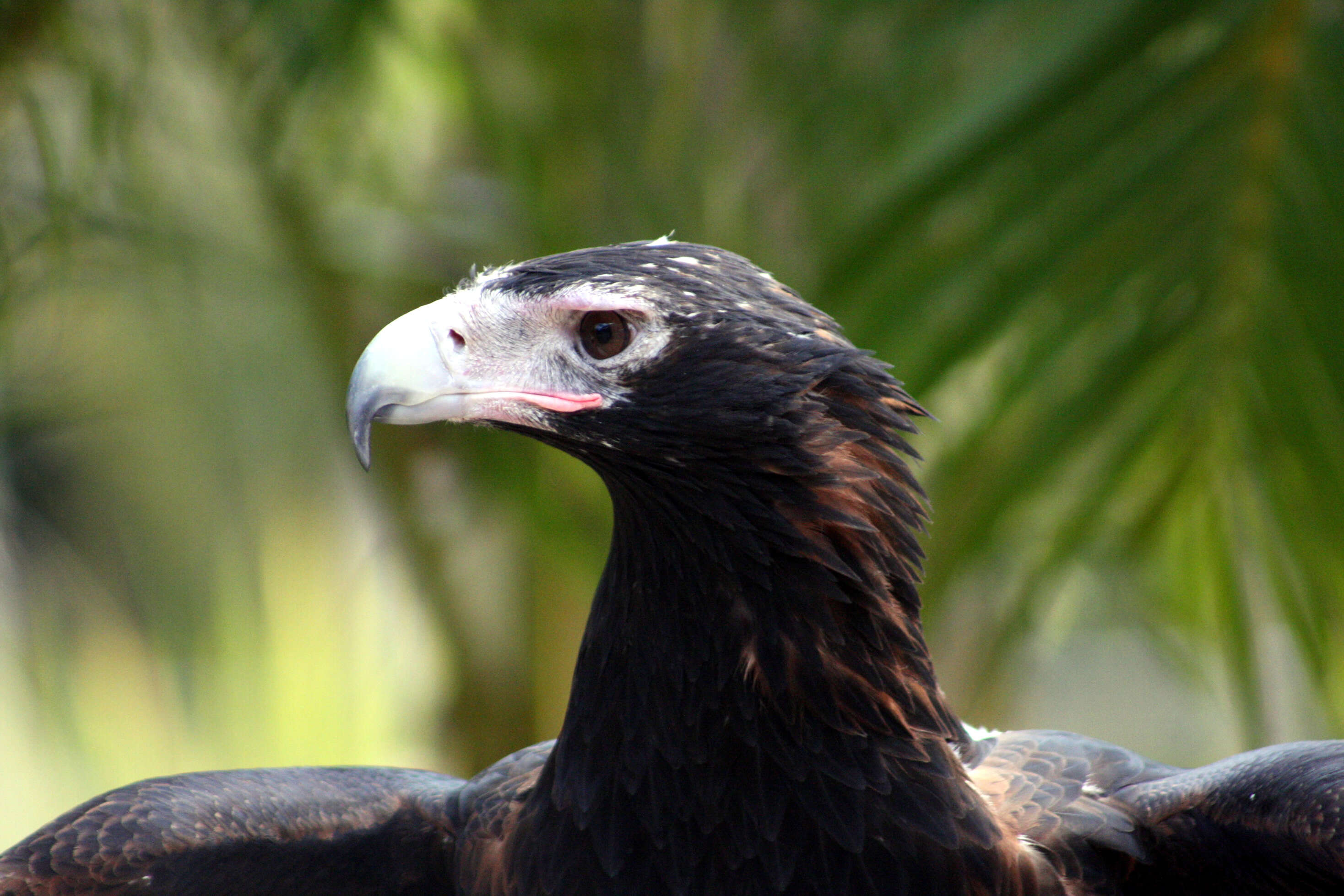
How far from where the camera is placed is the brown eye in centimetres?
188

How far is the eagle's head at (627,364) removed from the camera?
1.86 metres

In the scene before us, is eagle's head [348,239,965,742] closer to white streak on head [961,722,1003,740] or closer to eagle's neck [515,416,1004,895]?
eagle's neck [515,416,1004,895]

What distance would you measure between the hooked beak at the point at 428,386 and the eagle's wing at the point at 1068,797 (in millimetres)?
931

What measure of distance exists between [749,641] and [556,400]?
1.51ft

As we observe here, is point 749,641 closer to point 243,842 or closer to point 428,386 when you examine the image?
point 428,386

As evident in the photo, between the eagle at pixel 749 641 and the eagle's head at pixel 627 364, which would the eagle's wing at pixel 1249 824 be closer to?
the eagle at pixel 749 641

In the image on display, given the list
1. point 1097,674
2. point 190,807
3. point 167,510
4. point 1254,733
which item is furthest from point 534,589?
point 1097,674

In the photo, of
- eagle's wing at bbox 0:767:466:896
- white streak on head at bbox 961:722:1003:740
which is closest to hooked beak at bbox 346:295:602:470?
eagle's wing at bbox 0:767:466:896

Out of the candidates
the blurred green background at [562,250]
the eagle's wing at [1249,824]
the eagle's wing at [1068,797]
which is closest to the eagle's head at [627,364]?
the eagle's wing at [1068,797]

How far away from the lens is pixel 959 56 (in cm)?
330

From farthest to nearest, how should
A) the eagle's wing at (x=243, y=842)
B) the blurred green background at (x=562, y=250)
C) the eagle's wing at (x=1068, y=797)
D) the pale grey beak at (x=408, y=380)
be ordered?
the blurred green background at (x=562, y=250) < the eagle's wing at (x=243, y=842) < the eagle's wing at (x=1068, y=797) < the pale grey beak at (x=408, y=380)

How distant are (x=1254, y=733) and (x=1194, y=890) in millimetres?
1996

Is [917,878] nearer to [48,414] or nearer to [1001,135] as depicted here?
[1001,135]

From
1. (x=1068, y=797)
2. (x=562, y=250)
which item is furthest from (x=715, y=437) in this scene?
(x=562, y=250)
